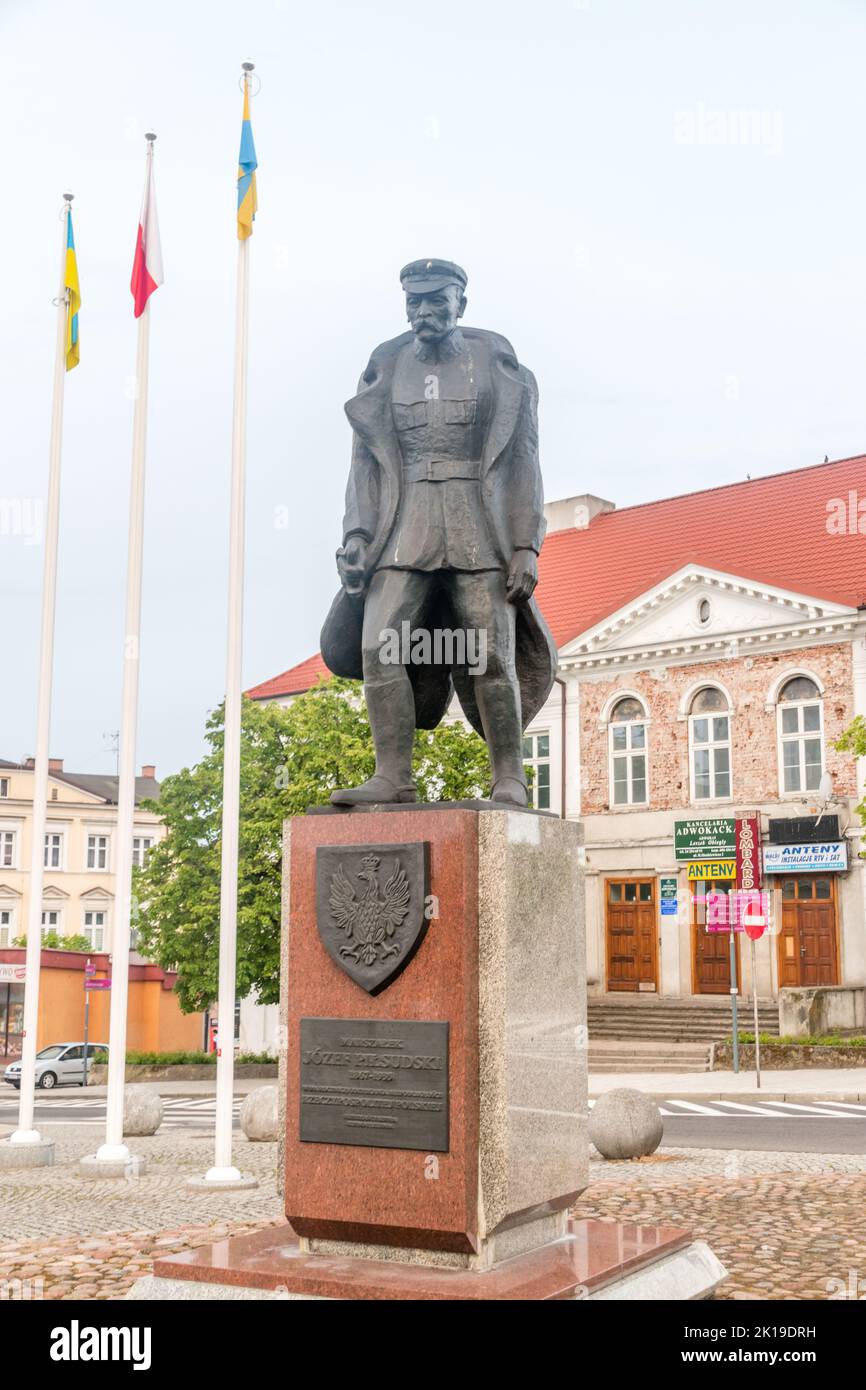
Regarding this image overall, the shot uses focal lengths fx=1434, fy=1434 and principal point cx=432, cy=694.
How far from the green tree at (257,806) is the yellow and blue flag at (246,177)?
1745cm

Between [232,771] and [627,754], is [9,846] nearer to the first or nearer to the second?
[627,754]

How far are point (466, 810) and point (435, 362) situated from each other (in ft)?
7.43

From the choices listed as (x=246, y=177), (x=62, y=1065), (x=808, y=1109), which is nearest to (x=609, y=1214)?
(x=246, y=177)

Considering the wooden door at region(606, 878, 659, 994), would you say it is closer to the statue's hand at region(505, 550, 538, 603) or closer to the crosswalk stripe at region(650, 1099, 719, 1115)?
the crosswalk stripe at region(650, 1099, 719, 1115)

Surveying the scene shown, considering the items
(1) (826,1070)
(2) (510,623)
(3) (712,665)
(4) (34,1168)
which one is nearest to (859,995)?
(1) (826,1070)

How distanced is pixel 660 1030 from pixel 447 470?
26.5m

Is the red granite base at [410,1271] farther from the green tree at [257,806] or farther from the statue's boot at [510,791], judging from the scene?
the green tree at [257,806]

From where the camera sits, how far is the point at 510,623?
6.82 metres

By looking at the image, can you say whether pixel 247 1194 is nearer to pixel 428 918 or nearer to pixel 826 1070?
pixel 428 918

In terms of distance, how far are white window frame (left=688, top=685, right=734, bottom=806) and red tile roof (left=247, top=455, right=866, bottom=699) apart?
329 centimetres

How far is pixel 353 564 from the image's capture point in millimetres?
6871

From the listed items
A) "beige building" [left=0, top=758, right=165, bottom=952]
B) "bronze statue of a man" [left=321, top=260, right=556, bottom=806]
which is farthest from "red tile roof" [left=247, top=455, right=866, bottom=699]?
"beige building" [left=0, top=758, right=165, bottom=952]

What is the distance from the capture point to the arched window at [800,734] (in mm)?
32719

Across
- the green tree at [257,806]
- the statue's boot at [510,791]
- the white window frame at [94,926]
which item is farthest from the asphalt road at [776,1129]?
the white window frame at [94,926]
